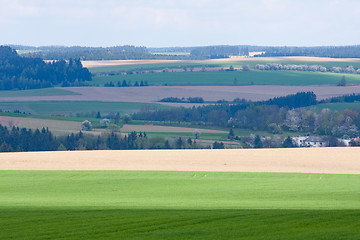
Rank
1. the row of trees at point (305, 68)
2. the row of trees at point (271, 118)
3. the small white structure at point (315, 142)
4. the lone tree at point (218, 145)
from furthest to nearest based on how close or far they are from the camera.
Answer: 1. the row of trees at point (305, 68)
2. the row of trees at point (271, 118)
3. the small white structure at point (315, 142)
4. the lone tree at point (218, 145)

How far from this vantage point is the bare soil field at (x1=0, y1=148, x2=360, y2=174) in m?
35.4

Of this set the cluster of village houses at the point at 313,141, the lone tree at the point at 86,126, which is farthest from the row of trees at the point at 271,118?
the lone tree at the point at 86,126

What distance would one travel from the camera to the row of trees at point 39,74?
14938 centimetres

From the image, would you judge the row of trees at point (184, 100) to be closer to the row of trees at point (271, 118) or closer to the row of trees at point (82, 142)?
the row of trees at point (271, 118)

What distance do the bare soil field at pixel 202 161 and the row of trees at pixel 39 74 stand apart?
108 m

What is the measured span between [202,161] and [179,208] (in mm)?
20938

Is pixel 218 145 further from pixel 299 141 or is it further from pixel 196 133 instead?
pixel 299 141

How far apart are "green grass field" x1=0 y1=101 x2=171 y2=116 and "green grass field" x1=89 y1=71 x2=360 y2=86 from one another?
118 feet

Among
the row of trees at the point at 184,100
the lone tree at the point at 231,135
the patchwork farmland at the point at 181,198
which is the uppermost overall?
the patchwork farmland at the point at 181,198

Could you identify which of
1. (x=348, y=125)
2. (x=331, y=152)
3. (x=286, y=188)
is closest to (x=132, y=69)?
(x=348, y=125)

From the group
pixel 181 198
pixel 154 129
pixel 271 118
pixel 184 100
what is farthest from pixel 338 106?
pixel 181 198

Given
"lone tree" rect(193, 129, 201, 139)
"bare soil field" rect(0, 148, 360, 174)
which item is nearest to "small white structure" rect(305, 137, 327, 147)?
"lone tree" rect(193, 129, 201, 139)
